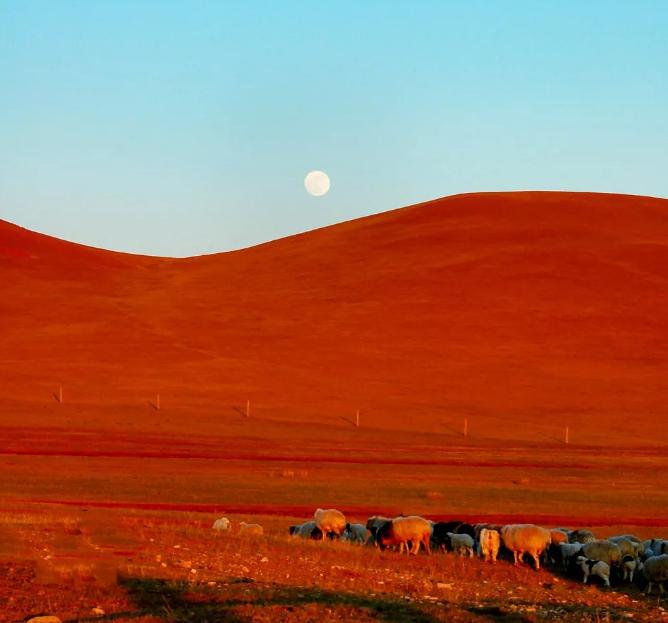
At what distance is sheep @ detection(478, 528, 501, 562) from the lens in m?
19.3

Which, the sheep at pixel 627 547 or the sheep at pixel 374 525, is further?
the sheep at pixel 374 525

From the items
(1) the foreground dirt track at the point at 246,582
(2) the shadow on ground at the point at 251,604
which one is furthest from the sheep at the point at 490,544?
(2) the shadow on ground at the point at 251,604

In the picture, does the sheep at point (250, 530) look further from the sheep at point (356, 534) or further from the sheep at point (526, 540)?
the sheep at point (526, 540)

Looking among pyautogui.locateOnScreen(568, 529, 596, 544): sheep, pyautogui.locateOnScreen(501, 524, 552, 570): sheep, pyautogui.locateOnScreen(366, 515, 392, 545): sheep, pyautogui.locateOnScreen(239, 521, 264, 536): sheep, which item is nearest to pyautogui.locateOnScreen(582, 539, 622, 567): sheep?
pyautogui.locateOnScreen(501, 524, 552, 570): sheep

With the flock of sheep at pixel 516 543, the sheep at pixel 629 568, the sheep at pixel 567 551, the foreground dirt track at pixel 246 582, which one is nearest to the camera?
the foreground dirt track at pixel 246 582

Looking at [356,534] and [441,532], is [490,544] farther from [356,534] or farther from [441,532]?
→ [356,534]

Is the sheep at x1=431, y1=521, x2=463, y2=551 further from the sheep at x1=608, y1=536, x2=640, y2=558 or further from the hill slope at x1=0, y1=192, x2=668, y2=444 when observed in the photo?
the hill slope at x1=0, y1=192, x2=668, y2=444

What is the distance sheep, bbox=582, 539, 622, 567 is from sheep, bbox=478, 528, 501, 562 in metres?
1.78

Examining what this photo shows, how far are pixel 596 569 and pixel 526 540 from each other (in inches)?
67.2

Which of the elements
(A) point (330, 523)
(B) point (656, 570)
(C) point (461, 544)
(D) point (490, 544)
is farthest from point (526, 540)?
(A) point (330, 523)

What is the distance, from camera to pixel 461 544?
1998 centimetres

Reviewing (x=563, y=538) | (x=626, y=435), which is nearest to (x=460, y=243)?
(x=626, y=435)

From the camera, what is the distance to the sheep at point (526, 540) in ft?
63.0

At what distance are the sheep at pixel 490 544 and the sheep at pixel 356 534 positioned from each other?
2.57 m
